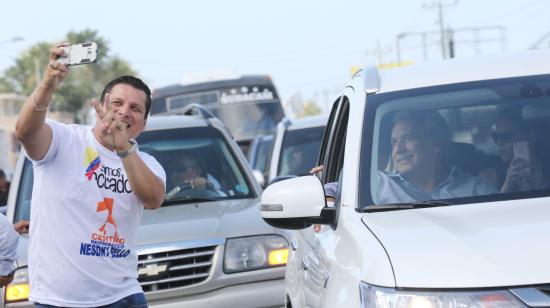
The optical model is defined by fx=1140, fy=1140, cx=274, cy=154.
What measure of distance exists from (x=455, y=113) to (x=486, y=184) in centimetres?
48

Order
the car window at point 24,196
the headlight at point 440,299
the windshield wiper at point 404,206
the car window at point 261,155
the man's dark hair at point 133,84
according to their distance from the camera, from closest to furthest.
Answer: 1. the headlight at point 440,299
2. the windshield wiper at point 404,206
3. the man's dark hair at point 133,84
4. the car window at point 24,196
5. the car window at point 261,155

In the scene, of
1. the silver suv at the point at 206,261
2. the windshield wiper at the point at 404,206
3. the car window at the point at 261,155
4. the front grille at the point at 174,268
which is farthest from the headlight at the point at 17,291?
the car window at the point at 261,155

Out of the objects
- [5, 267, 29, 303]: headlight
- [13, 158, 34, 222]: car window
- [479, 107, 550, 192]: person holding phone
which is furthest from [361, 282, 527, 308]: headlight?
[13, 158, 34, 222]: car window

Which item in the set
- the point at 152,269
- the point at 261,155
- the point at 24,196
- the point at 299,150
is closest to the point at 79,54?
the point at 152,269

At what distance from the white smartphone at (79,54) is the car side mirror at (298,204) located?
850 mm

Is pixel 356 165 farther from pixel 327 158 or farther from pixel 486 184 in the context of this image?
pixel 327 158

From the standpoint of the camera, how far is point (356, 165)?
434 cm

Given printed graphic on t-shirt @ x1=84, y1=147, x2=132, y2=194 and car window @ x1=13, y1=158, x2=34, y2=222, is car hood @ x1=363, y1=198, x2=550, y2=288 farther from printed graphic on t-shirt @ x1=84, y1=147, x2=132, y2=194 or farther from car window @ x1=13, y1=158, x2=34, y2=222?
car window @ x1=13, y1=158, x2=34, y2=222

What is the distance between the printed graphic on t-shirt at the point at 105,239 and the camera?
4484 millimetres

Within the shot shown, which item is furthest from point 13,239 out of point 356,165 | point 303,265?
point 356,165

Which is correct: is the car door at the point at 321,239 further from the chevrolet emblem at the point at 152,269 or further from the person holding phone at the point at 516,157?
the chevrolet emblem at the point at 152,269

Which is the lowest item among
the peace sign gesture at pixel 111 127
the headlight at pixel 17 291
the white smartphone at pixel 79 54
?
the headlight at pixel 17 291

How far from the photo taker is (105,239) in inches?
178

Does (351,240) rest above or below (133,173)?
below
